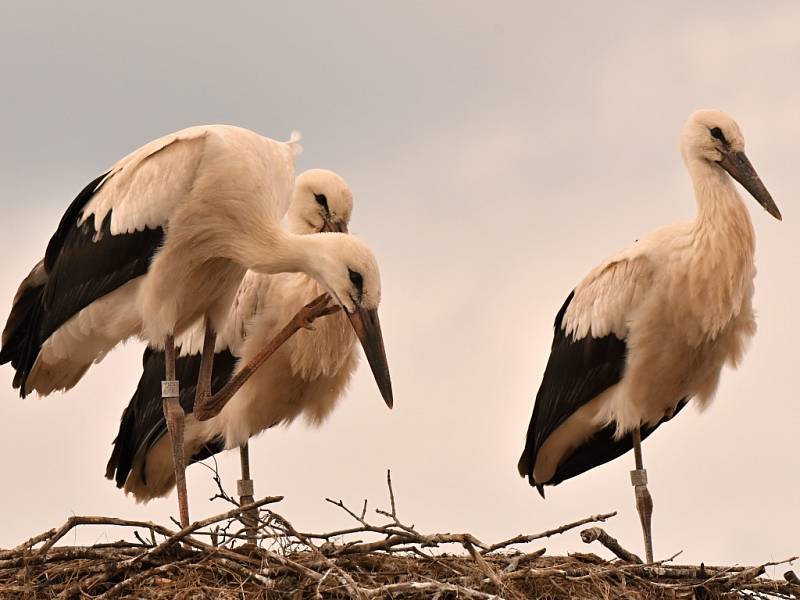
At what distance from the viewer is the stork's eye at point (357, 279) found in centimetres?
685

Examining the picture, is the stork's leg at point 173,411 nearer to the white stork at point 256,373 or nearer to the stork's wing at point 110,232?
the stork's wing at point 110,232

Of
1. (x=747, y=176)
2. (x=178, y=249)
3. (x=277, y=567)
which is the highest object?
(x=747, y=176)

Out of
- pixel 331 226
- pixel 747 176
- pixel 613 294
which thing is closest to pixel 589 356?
pixel 613 294

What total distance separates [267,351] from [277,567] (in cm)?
155

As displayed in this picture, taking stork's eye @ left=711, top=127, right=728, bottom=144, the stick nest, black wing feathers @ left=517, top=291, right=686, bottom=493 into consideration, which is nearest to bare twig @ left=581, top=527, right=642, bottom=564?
the stick nest

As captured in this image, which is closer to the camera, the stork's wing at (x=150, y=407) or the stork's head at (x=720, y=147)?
the stork's head at (x=720, y=147)

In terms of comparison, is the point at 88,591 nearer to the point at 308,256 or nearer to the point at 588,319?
the point at 308,256

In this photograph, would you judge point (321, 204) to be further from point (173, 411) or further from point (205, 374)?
point (173, 411)

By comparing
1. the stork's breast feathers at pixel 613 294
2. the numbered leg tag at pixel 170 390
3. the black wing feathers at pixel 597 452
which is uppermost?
the stork's breast feathers at pixel 613 294

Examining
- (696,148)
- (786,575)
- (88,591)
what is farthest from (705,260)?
(88,591)

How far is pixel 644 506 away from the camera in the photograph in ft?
28.7

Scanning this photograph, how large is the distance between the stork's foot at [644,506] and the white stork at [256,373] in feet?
5.55

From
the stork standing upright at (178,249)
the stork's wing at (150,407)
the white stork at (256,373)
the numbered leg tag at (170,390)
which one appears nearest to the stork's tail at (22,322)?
the stork standing upright at (178,249)

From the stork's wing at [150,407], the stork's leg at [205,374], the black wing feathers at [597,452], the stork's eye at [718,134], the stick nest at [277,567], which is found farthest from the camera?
the black wing feathers at [597,452]
